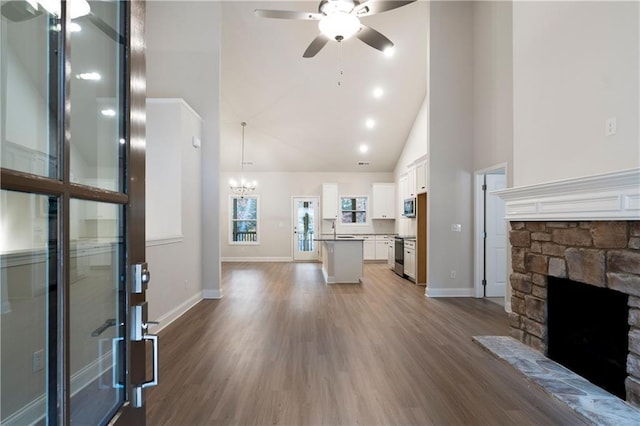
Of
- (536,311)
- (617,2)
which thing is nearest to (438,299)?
(536,311)

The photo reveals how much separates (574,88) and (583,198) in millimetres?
940

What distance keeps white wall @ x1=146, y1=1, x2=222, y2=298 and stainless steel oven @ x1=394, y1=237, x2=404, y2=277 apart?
13.6 ft

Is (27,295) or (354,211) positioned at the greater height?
(354,211)

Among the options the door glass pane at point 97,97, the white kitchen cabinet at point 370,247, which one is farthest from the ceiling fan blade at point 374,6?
the white kitchen cabinet at point 370,247

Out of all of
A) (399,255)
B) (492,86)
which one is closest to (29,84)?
(492,86)

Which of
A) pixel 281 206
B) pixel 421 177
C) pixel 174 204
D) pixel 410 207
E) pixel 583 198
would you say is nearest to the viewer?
pixel 583 198

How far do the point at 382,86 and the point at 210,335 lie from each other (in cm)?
584

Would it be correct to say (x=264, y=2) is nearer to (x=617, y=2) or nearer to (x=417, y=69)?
(x=417, y=69)

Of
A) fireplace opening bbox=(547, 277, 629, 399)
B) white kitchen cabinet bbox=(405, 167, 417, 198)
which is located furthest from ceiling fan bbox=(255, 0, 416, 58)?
white kitchen cabinet bbox=(405, 167, 417, 198)

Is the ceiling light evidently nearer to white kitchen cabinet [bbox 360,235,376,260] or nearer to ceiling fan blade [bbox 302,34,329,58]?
ceiling fan blade [bbox 302,34,329,58]

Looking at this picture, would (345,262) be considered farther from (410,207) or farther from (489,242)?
(489,242)

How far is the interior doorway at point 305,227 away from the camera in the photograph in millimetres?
10305

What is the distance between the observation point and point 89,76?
2.99 feet

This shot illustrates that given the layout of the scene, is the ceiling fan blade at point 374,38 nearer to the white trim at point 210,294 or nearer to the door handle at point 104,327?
the door handle at point 104,327
